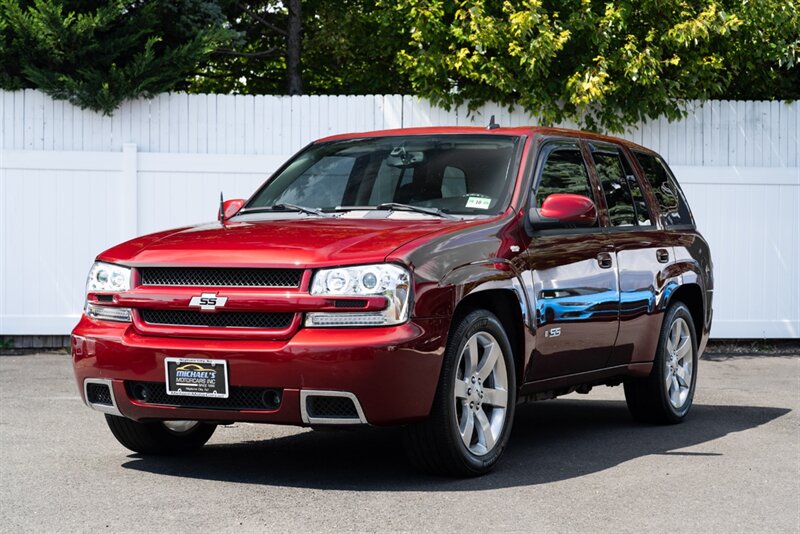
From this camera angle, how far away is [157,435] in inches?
289

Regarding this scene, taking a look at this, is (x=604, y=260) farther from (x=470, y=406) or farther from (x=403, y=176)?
(x=470, y=406)

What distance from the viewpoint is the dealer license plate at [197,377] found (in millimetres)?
6297

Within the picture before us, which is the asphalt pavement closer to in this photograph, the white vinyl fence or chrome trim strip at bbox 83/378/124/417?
chrome trim strip at bbox 83/378/124/417

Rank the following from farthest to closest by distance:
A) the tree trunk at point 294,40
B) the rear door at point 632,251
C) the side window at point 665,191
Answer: the tree trunk at point 294,40, the side window at point 665,191, the rear door at point 632,251

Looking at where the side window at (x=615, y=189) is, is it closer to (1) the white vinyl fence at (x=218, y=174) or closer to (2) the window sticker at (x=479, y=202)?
(2) the window sticker at (x=479, y=202)

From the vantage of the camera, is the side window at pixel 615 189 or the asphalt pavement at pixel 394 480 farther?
the side window at pixel 615 189

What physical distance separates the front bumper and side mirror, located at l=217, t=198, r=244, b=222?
1323mm

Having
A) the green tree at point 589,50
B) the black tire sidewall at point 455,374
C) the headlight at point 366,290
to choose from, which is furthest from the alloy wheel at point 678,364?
the green tree at point 589,50

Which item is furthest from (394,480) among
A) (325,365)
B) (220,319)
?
(220,319)

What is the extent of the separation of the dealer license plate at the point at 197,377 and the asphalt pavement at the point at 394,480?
18.5 inches

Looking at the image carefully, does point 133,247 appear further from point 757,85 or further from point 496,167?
point 757,85

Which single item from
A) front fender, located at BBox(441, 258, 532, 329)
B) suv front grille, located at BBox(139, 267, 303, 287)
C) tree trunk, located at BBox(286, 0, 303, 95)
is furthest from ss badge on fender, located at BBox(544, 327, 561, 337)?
tree trunk, located at BBox(286, 0, 303, 95)

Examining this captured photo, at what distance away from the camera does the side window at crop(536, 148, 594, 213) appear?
25.4ft

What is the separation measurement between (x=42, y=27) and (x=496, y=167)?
7.29 meters
